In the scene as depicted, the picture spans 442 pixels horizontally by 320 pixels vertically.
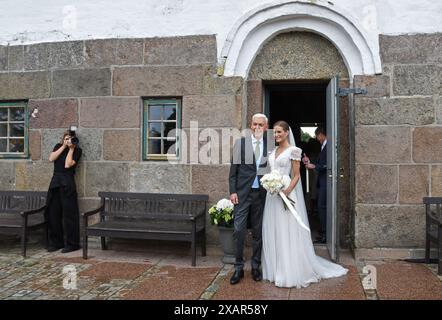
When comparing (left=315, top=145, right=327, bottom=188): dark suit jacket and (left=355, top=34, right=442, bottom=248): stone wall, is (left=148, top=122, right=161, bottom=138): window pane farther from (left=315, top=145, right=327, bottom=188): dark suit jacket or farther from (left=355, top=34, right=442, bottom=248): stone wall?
(left=355, top=34, right=442, bottom=248): stone wall

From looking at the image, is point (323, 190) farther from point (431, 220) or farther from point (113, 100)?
point (113, 100)

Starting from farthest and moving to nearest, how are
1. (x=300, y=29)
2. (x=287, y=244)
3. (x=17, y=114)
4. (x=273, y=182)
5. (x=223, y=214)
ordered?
1. (x=17, y=114)
2. (x=300, y=29)
3. (x=223, y=214)
4. (x=287, y=244)
5. (x=273, y=182)

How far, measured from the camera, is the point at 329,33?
5793mm

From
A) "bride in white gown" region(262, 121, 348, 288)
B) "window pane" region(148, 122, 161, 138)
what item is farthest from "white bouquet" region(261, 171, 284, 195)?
"window pane" region(148, 122, 161, 138)

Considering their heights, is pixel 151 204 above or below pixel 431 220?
above

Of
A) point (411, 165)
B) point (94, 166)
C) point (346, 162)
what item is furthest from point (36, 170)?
point (411, 165)

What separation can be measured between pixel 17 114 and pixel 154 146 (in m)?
2.25

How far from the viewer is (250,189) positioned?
470cm

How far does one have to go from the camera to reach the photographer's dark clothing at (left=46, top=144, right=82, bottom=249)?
19.6ft

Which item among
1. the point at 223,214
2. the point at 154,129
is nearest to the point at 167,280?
the point at 223,214

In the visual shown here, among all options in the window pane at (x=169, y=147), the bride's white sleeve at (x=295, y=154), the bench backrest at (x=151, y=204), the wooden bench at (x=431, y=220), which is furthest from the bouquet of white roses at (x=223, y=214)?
the wooden bench at (x=431, y=220)

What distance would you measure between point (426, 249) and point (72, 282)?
4110 mm

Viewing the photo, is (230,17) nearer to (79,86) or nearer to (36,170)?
(79,86)
